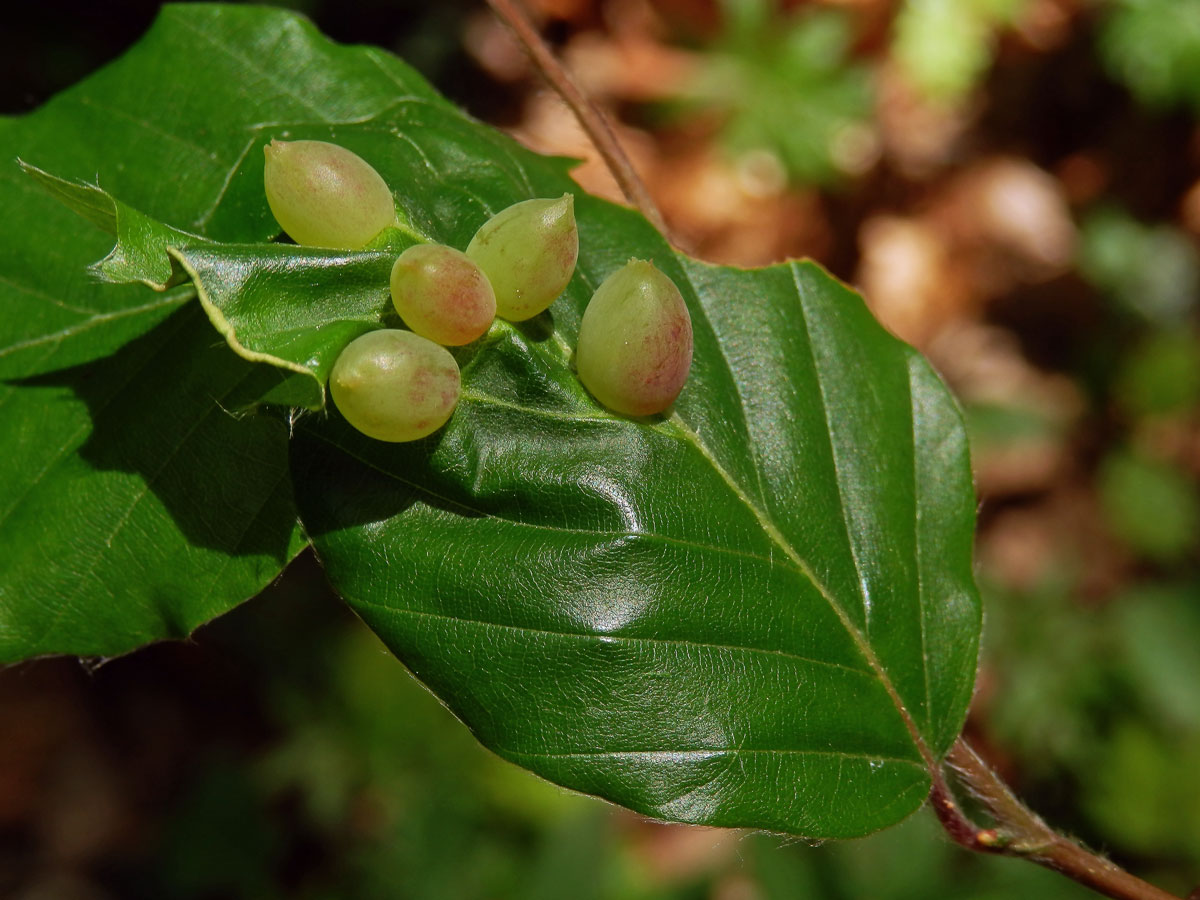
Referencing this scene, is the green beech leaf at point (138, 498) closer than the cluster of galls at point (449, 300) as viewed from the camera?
No

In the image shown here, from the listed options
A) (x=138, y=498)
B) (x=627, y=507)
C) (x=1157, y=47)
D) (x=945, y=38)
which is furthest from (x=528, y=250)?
(x=1157, y=47)

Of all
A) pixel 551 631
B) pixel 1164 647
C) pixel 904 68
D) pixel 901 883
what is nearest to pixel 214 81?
pixel 551 631

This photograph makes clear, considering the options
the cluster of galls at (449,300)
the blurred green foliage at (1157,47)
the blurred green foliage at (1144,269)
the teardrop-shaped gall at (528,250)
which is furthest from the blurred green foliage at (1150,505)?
the teardrop-shaped gall at (528,250)

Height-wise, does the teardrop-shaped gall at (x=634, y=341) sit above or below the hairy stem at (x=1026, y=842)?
above

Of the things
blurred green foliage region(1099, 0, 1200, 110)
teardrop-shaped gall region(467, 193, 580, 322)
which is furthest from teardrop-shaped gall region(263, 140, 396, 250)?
blurred green foliage region(1099, 0, 1200, 110)

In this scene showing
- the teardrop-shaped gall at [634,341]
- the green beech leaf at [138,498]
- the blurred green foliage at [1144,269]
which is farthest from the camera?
the blurred green foliage at [1144,269]

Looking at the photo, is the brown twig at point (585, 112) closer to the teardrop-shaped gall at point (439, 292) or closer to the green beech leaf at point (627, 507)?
the green beech leaf at point (627, 507)
